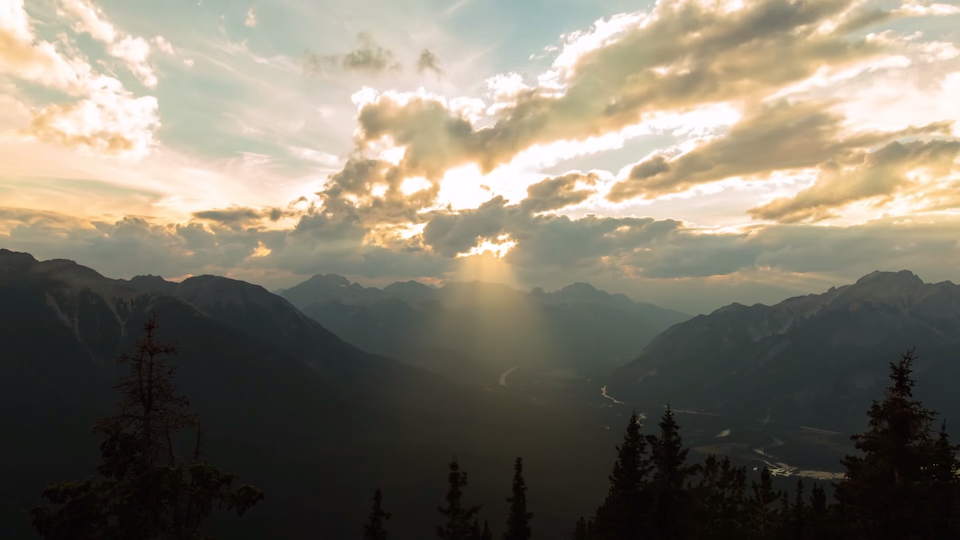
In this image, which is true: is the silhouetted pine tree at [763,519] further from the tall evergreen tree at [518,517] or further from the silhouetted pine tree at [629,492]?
the tall evergreen tree at [518,517]

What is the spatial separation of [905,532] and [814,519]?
34.8 meters

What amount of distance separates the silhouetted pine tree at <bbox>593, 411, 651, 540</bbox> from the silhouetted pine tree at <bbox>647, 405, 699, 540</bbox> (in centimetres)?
110

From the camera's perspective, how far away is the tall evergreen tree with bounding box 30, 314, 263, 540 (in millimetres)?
17219

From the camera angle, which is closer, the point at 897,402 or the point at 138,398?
the point at 138,398

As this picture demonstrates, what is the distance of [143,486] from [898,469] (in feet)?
112

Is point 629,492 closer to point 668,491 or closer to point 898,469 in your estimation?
point 668,491

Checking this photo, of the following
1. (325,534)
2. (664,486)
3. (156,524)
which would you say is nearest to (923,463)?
(664,486)

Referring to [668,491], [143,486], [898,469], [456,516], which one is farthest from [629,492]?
[143,486]

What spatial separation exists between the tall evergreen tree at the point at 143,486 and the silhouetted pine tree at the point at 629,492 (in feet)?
109

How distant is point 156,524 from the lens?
18031 millimetres

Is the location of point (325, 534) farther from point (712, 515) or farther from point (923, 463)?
point (923, 463)

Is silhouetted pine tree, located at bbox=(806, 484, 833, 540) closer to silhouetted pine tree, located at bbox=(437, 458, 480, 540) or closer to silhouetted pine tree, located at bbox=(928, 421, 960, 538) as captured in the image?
silhouetted pine tree, located at bbox=(928, 421, 960, 538)

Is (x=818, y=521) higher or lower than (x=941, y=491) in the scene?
lower

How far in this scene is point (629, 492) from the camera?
43.6 meters
